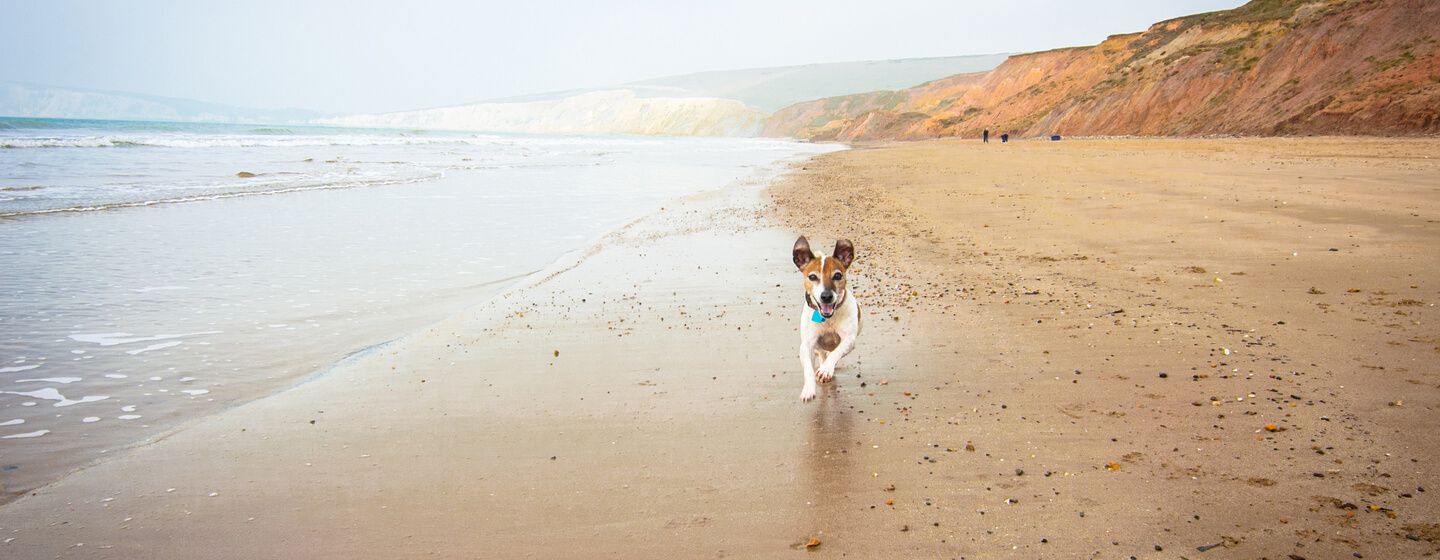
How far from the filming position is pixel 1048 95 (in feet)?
249

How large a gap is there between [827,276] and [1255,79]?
52.5 meters

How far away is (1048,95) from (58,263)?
81.4m

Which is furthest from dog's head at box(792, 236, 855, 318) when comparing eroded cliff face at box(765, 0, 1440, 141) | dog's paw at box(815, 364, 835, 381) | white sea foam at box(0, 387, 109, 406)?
eroded cliff face at box(765, 0, 1440, 141)

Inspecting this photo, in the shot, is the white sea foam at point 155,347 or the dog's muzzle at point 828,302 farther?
the white sea foam at point 155,347

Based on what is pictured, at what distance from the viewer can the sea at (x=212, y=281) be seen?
4.54 metres

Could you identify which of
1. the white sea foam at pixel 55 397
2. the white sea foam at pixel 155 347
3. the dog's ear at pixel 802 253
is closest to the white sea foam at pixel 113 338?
the white sea foam at pixel 155 347

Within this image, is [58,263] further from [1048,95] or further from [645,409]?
[1048,95]

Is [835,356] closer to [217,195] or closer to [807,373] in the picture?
[807,373]

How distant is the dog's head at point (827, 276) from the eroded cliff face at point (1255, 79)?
35094mm

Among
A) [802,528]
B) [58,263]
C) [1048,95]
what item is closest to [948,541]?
[802,528]

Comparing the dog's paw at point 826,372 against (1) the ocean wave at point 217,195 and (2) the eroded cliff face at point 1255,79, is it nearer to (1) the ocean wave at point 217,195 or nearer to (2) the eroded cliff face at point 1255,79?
(1) the ocean wave at point 217,195

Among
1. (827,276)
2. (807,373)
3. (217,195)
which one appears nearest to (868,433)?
(807,373)

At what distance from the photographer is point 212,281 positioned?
8.12 metres

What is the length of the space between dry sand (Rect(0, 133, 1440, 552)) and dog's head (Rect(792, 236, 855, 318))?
58 centimetres
